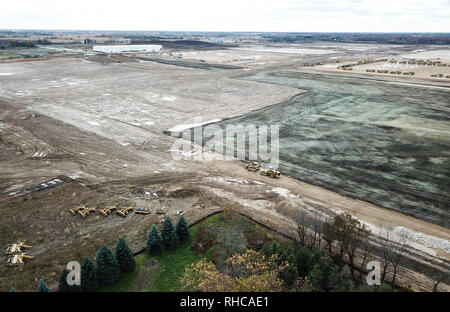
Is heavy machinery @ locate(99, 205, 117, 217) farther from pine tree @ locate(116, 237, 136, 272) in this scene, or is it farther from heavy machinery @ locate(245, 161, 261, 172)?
heavy machinery @ locate(245, 161, 261, 172)

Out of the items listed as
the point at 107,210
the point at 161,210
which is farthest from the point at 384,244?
the point at 107,210

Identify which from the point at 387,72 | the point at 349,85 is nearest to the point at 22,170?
the point at 349,85

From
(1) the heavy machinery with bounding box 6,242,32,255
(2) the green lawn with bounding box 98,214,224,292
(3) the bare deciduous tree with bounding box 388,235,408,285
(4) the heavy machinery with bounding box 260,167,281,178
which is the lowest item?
(2) the green lawn with bounding box 98,214,224,292

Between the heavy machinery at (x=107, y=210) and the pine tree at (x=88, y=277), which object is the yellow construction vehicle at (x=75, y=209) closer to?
the heavy machinery at (x=107, y=210)

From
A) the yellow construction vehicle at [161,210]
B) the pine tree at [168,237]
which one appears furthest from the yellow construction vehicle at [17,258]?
the yellow construction vehicle at [161,210]

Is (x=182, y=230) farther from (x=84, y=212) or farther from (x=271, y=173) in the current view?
(x=271, y=173)

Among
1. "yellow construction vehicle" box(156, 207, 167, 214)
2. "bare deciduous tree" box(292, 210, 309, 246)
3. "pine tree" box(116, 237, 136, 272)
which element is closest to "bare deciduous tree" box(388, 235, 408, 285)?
"bare deciduous tree" box(292, 210, 309, 246)

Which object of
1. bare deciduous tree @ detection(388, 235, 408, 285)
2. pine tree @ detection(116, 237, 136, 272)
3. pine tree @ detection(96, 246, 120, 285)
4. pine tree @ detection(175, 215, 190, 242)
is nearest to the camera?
pine tree @ detection(96, 246, 120, 285)
